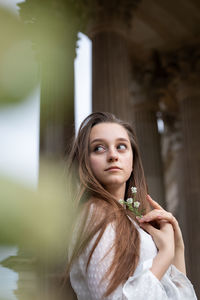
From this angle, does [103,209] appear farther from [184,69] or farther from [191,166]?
[184,69]

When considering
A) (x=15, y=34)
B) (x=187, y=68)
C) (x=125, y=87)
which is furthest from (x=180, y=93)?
(x=15, y=34)

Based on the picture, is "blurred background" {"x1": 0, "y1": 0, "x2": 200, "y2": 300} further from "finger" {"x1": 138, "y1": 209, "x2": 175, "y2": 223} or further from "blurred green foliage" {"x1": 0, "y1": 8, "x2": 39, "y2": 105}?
"finger" {"x1": 138, "y1": 209, "x2": 175, "y2": 223}

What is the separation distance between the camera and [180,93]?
1356 centimetres

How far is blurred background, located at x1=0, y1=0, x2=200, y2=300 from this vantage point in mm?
520

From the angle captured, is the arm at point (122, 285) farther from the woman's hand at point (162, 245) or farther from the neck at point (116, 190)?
the neck at point (116, 190)

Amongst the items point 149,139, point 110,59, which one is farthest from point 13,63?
point 149,139

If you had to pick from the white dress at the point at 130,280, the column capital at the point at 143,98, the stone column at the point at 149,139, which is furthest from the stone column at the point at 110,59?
the white dress at the point at 130,280

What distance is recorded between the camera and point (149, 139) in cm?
1217

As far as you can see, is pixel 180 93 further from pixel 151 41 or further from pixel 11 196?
pixel 11 196

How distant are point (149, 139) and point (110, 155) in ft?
33.4

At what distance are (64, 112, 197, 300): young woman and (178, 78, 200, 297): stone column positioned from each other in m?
8.36

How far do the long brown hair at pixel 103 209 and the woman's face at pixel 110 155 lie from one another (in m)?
0.04

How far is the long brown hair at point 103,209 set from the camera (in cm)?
166

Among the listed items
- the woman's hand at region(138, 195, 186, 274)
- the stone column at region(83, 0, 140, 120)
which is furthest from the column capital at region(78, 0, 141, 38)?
the woman's hand at region(138, 195, 186, 274)
